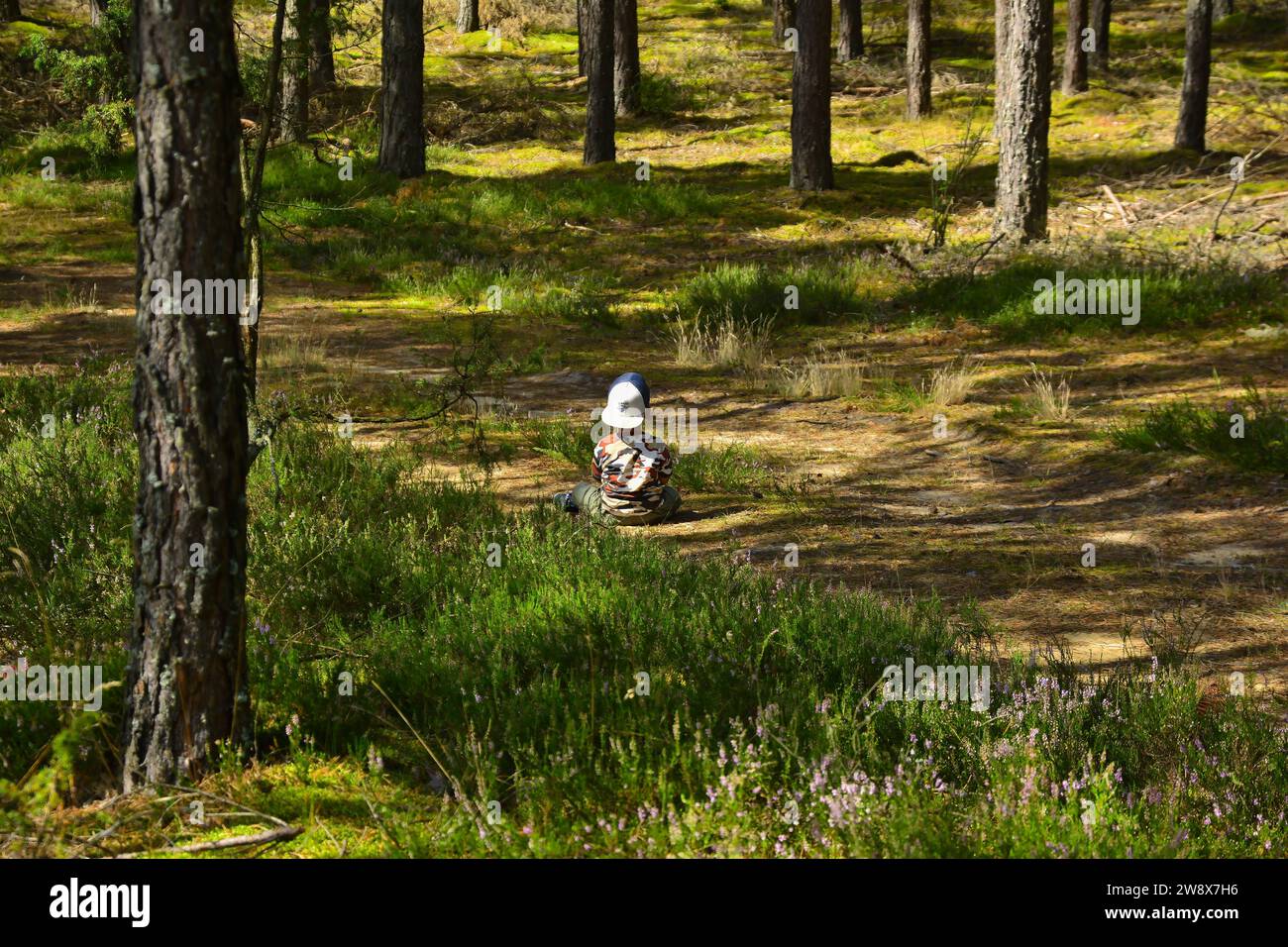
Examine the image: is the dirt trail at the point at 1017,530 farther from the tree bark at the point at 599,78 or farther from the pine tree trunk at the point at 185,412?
the tree bark at the point at 599,78

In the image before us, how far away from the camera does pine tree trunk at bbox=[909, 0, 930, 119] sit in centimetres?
2239

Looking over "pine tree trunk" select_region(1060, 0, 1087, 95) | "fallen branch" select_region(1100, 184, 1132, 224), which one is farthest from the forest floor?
"pine tree trunk" select_region(1060, 0, 1087, 95)

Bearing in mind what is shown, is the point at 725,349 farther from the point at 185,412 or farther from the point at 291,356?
the point at 185,412

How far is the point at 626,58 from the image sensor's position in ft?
80.0

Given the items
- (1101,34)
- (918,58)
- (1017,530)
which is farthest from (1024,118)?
(1101,34)

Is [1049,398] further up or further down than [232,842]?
further up

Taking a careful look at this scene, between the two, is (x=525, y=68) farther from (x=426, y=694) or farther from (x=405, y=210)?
(x=426, y=694)

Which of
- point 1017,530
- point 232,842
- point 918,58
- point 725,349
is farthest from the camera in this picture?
point 918,58

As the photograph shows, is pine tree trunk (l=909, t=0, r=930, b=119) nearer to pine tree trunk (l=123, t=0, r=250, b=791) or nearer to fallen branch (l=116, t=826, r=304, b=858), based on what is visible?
pine tree trunk (l=123, t=0, r=250, b=791)

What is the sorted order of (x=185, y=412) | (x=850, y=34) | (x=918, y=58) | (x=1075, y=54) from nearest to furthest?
Answer: (x=185, y=412) < (x=918, y=58) < (x=1075, y=54) < (x=850, y=34)

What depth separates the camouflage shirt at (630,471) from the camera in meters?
6.92

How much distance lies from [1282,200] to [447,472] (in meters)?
12.4

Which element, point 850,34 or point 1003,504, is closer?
point 1003,504

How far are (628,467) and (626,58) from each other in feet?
63.5
